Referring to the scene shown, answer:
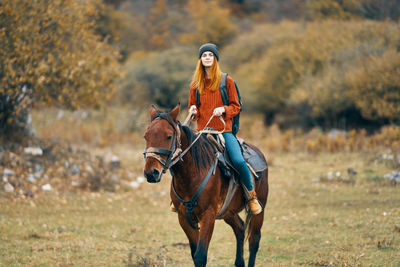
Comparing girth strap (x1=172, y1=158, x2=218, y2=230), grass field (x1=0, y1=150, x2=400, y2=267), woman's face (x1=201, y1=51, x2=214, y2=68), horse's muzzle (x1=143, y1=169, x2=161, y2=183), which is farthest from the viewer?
grass field (x1=0, y1=150, x2=400, y2=267)

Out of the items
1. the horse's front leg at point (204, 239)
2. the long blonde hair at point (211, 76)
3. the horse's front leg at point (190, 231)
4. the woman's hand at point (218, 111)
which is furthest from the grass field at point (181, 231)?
the long blonde hair at point (211, 76)

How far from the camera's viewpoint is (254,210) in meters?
5.80

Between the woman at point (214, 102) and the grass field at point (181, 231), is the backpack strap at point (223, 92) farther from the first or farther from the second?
the grass field at point (181, 231)

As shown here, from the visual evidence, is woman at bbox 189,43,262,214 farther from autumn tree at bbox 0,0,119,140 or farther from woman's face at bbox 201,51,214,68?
autumn tree at bbox 0,0,119,140

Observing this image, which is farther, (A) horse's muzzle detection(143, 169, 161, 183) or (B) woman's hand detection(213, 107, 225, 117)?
(B) woman's hand detection(213, 107, 225, 117)

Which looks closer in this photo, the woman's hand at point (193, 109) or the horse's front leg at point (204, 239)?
the horse's front leg at point (204, 239)

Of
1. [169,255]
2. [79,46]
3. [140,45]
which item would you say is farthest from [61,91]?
[140,45]

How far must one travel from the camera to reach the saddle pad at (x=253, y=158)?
20.4ft

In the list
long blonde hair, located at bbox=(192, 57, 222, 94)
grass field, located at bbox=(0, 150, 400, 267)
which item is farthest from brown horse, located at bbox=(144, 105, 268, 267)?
grass field, located at bbox=(0, 150, 400, 267)

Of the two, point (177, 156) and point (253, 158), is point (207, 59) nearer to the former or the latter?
point (177, 156)

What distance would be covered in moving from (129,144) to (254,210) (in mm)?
17128

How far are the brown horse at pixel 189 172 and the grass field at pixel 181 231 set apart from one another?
1.71m

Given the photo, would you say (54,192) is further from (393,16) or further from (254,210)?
(393,16)

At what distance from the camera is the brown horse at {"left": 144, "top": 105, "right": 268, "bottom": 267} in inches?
178
